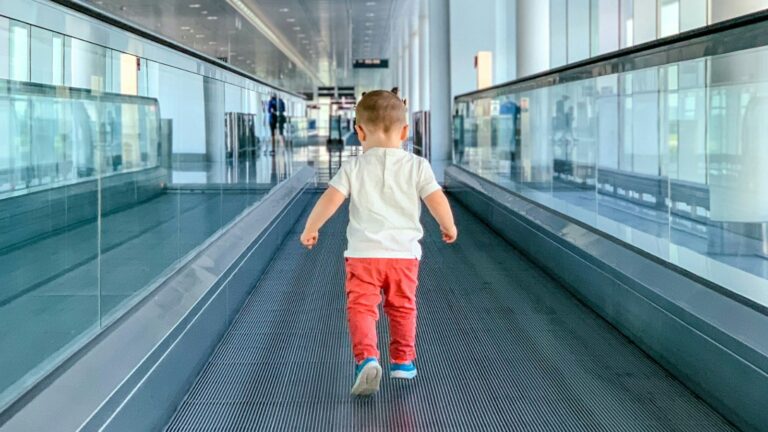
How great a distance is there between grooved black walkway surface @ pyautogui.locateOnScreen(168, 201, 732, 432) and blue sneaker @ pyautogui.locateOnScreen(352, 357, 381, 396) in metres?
0.06

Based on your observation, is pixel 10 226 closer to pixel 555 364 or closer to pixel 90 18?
pixel 90 18

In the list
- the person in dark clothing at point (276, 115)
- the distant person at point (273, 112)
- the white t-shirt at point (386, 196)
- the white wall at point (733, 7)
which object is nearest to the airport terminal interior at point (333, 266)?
the white t-shirt at point (386, 196)

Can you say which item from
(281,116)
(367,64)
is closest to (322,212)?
(281,116)

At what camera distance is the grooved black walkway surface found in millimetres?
3082

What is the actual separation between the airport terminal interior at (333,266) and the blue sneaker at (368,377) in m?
0.09

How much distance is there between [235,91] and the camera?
7.20 m

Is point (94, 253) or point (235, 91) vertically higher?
point (235, 91)

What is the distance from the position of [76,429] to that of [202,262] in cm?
232

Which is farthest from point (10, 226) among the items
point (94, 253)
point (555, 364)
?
point (555, 364)

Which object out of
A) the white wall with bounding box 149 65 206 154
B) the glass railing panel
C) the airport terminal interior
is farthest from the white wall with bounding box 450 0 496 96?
the glass railing panel

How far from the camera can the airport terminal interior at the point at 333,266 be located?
8.87 feet

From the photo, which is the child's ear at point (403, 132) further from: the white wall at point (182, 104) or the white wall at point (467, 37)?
the white wall at point (467, 37)

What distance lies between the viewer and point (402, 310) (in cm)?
347

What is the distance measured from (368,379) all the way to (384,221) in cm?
63
